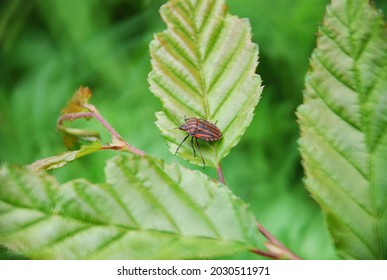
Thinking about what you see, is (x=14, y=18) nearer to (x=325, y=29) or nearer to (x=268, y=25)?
(x=268, y=25)

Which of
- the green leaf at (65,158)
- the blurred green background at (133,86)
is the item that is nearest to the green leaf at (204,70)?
the green leaf at (65,158)

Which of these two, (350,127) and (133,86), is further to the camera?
(133,86)

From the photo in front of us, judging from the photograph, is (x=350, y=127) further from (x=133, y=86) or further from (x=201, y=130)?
(x=133, y=86)

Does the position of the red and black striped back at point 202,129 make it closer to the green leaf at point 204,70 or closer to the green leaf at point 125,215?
the green leaf at point 204,70

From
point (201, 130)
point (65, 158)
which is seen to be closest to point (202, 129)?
point (201, 130)

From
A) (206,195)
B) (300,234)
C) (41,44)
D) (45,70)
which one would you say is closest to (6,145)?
(45,70)

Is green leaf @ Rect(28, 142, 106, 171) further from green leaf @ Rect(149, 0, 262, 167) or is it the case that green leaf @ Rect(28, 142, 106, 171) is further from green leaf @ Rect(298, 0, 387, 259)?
green leaf @ Rect(298, 0, 387, 259)
